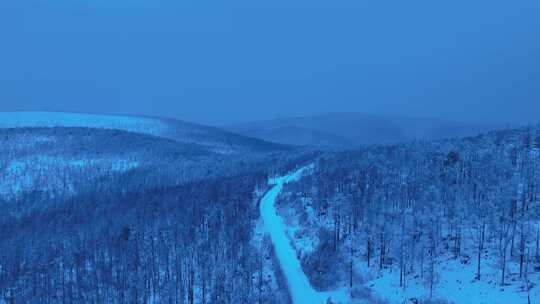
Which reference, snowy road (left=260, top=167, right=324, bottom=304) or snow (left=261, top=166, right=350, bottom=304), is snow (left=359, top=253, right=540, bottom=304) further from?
snowy road (left=260, top=167, right=324, bottom=304)

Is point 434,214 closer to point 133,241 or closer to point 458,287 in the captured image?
point 458,287

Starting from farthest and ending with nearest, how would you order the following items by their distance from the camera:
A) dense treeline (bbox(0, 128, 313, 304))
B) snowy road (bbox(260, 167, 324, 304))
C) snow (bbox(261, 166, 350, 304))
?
dense treeline (bbox(0, 128, 313, 304))
snowy road (bbox(260, 167, 324, 304))
snow (bbox(261, 166, 350, 304))

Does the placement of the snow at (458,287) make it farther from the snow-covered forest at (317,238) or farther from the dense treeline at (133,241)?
the dense treeline at (133,241)

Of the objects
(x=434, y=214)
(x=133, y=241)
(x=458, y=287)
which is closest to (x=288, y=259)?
(x=434, y=214)

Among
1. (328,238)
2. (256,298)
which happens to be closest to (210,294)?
(256,298)

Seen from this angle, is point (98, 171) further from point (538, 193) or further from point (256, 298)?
point (538, 193)

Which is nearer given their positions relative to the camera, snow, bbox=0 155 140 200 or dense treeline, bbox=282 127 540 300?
dense treeline, bbox=282 127 540 300

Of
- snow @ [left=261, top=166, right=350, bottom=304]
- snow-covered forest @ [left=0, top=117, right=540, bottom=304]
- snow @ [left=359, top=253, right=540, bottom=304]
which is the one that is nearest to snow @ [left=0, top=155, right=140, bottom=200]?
snow-covered forest @ [left=0, top=117, right=540, bottom=304]
